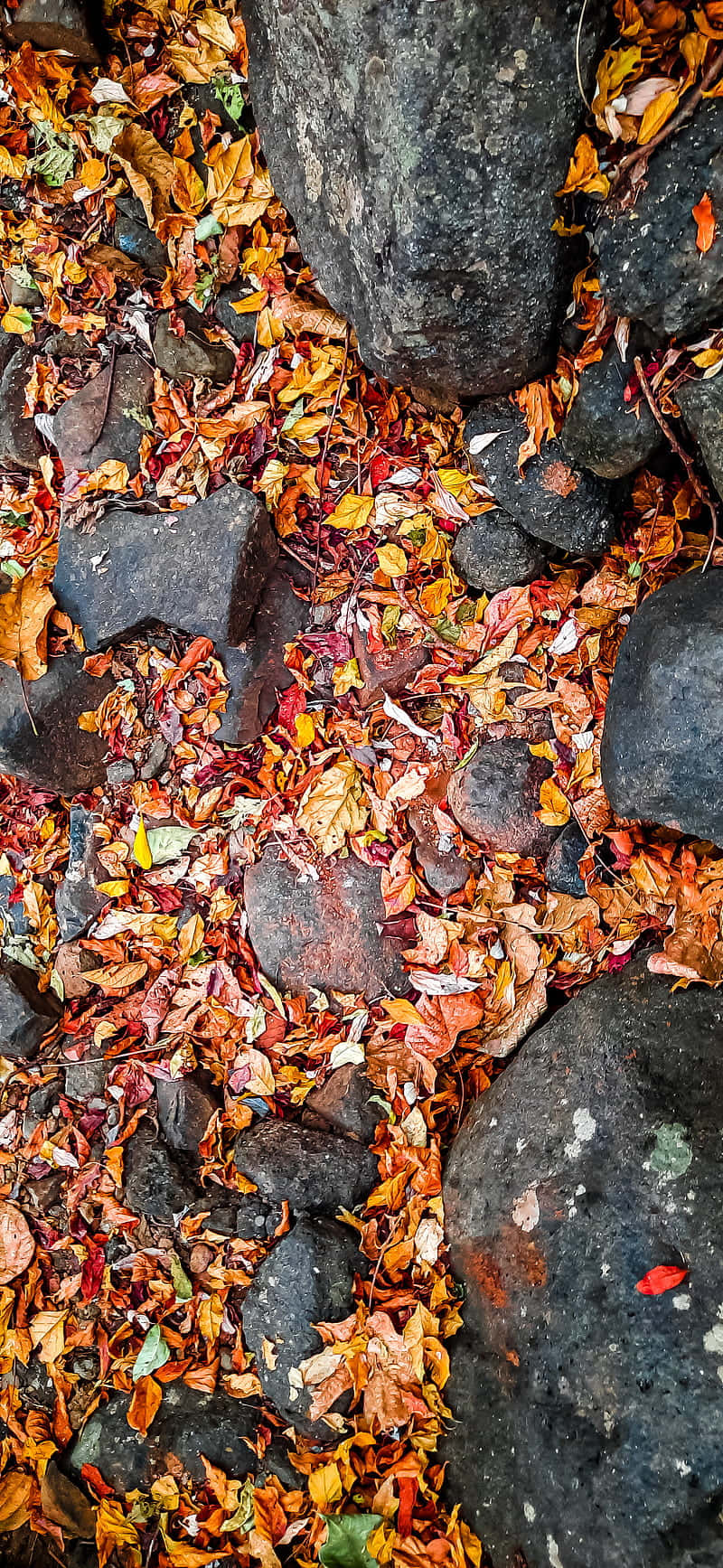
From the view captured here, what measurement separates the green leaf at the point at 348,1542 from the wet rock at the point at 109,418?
3.16 m

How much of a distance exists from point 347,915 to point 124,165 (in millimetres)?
2587

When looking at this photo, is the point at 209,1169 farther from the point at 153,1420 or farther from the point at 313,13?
the point at 313,13

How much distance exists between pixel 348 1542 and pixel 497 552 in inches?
107

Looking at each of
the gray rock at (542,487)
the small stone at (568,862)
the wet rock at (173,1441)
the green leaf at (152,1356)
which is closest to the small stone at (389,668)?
the gray rock at (542,487)

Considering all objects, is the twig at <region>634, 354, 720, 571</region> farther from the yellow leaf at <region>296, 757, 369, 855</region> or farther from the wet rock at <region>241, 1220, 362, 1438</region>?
the wet rock at <region>241, 1220, 362, 1438</region>

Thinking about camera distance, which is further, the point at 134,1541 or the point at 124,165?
the point at 124,165

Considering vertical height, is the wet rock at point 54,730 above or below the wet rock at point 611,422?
below

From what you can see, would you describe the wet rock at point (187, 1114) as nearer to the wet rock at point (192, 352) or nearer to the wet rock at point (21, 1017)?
the wet rock at point (21, 1017)

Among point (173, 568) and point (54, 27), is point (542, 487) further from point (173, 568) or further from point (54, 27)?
point (54, 27)

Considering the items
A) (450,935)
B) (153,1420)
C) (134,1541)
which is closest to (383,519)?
(450,935)

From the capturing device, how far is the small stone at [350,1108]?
2.72m

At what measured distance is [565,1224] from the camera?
2.22 meters

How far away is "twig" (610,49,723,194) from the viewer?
1.82 m

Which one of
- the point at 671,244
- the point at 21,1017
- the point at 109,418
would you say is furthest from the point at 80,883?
the point at 671,244
